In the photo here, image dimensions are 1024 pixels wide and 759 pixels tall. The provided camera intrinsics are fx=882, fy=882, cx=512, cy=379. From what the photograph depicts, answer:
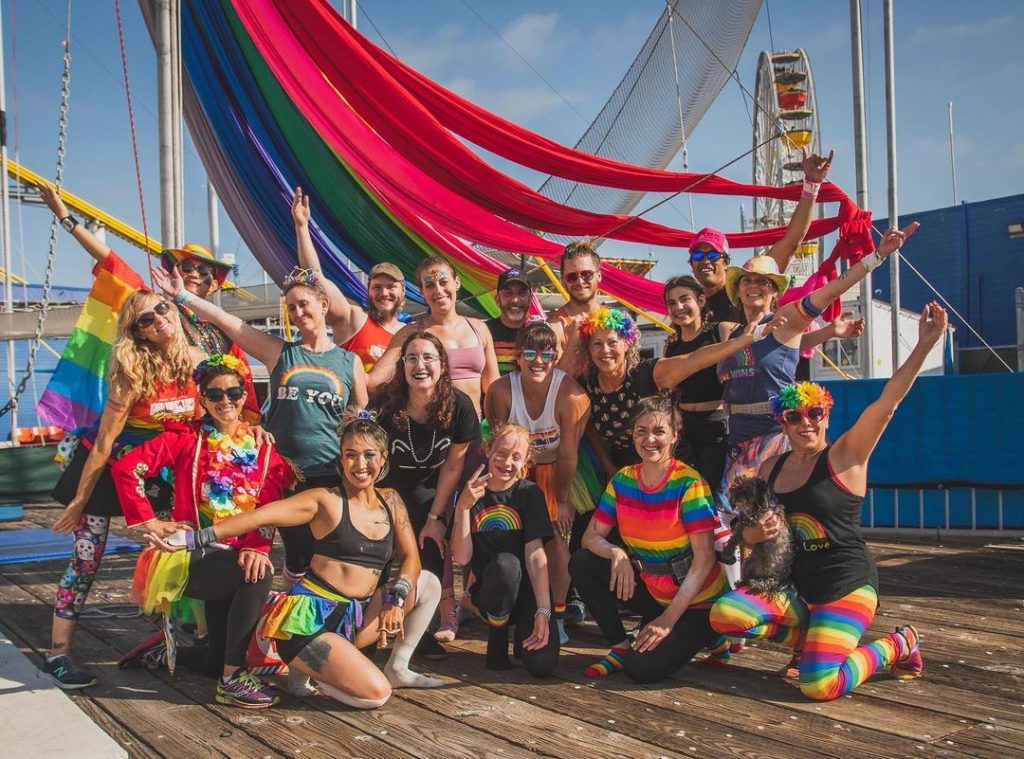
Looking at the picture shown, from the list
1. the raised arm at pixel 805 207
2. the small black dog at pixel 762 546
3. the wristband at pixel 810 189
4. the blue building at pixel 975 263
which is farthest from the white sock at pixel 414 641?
the blue building at pixel 975 263

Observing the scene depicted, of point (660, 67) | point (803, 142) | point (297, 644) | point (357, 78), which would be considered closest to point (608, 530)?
point (297, 644)

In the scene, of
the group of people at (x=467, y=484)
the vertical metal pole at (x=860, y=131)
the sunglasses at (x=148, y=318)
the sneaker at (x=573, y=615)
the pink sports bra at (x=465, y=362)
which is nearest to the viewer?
the group of people at (x=467, y=484)

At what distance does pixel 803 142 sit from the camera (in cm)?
1847

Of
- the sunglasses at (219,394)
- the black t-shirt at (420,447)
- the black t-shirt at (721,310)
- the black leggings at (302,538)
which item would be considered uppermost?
the black t-shirt at (721,310)

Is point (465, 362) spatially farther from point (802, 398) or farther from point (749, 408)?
point (802, 398)

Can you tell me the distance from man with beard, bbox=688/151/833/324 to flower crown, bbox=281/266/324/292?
1.74 metres

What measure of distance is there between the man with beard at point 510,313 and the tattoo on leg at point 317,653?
1810 millimetres

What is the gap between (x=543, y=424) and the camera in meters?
3.72

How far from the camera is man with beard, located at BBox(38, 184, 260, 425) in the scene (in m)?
3.67

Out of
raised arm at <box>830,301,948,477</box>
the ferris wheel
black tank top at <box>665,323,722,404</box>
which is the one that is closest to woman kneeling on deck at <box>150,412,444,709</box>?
black tank top at <box>665,323,722,404</box>

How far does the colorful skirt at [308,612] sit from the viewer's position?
2.92 metres

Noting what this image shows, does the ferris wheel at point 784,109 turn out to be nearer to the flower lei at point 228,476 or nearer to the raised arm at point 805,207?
the raised arm at point 805,207

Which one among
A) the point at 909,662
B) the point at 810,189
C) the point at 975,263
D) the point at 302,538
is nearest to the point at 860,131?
the point at 810,189

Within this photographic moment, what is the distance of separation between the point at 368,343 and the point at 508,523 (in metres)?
1.27
